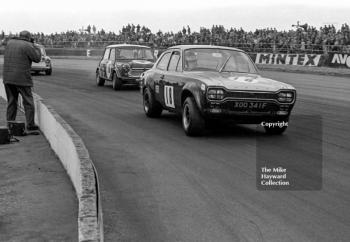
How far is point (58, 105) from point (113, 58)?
4964mm

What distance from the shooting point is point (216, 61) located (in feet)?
31.1

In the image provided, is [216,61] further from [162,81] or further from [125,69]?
[125,69]

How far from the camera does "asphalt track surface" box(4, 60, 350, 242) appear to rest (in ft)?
14.7

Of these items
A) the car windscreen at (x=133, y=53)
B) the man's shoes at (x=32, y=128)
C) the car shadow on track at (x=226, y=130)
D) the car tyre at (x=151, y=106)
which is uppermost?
the car windscreen at (x=133, y=53)

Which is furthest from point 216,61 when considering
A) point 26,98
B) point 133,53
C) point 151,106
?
point 133,53

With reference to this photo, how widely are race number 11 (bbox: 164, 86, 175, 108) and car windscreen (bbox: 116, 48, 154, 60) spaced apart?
337 inches

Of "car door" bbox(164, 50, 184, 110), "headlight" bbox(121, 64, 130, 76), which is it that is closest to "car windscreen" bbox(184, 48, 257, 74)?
"car door" bbox(164, 50, 184, 110)

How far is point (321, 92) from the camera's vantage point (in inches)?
677

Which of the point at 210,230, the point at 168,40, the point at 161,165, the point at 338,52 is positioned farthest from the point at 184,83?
the point at 168,40

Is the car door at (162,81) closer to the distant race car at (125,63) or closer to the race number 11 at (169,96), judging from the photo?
the race number 11 at (169,96)

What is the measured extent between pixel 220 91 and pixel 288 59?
2270 cm

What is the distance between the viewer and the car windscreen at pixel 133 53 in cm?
1831

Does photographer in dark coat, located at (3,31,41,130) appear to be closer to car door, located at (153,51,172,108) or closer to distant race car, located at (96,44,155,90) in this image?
car door, located at (153,51,172,108)

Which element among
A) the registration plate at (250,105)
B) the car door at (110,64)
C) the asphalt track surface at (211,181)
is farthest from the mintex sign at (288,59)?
the registration plate at (250,105)
